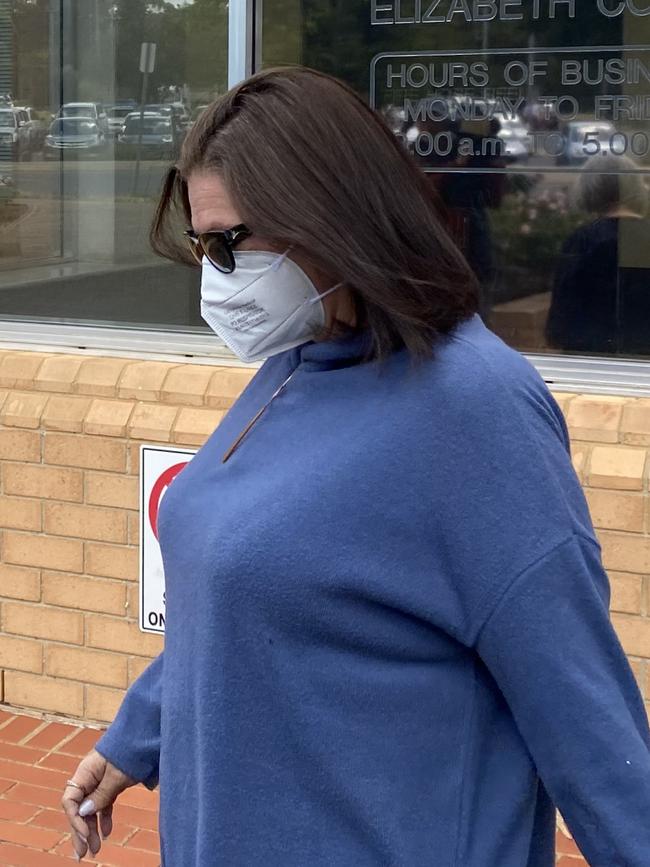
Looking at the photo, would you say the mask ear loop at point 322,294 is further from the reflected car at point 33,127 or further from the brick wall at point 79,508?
the reflected car at point 33,127

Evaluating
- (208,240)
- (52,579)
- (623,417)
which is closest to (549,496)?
(208,240)

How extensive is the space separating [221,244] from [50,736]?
10.6ft

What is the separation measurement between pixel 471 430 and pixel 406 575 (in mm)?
175

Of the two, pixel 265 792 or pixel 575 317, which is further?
pixel 575 317

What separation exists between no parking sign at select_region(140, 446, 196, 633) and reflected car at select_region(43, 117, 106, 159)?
1174 mm

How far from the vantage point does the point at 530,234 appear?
3.95 m

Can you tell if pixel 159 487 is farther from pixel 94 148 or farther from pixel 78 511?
pixel 94 148

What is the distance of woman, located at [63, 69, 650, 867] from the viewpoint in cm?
143

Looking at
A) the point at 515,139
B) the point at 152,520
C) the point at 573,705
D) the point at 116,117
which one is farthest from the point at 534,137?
the point at 573,705

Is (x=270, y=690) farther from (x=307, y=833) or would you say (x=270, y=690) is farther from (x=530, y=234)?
(x=530, y=234)

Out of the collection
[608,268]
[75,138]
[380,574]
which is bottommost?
[380,574]

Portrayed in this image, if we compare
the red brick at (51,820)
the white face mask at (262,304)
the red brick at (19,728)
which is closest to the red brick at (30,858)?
the red brick at (51,820)

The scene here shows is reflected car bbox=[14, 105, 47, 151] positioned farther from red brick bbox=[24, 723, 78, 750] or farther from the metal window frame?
red brick bbox=[24, 723, 78, 750]

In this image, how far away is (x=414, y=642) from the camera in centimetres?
147
